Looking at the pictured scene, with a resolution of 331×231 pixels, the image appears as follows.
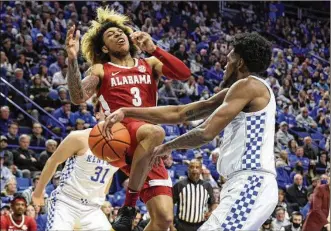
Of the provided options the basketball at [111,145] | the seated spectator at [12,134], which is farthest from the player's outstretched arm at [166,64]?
the seated spectator at [12,134]

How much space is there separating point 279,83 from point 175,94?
5570 mm

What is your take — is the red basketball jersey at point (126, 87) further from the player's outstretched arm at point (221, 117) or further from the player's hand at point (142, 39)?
the player's outstretched arm at point (221, 117)

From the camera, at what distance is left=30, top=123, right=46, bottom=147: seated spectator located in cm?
1316

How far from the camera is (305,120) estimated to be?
1941 centimetres

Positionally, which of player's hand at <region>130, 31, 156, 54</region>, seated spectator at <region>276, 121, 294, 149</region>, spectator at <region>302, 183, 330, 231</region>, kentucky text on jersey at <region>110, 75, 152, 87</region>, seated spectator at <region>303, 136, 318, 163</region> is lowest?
seated spectator at <region>303, 136, 318, 163</region>

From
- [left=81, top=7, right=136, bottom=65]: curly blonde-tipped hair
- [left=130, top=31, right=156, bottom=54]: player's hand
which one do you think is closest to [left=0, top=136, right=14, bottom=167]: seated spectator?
[left=81, top=7, right=136, bottom=65]: curly blonde-tipped hair

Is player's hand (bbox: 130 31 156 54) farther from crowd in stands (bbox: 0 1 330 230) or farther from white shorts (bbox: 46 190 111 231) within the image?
crowd in stands (bbox: 0 1 330 230)

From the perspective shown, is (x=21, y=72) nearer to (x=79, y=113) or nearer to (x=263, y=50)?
(x=79, y=113)

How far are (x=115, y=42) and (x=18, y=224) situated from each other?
4124 millimetres

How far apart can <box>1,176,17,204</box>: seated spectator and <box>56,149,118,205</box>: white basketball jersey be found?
3.32 meters

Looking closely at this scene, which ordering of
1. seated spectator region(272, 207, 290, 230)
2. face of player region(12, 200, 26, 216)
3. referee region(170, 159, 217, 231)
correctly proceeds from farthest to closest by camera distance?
seated spectator region(272, 207, 290, 230), referee region(170, 159, 217, 231), face of player region(12, 200, 26, 216)

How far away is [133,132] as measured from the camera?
19.9 feet

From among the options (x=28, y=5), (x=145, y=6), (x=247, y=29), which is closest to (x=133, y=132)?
(x=28, y=5)

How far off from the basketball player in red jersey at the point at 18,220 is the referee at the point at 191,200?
207 centimetres
